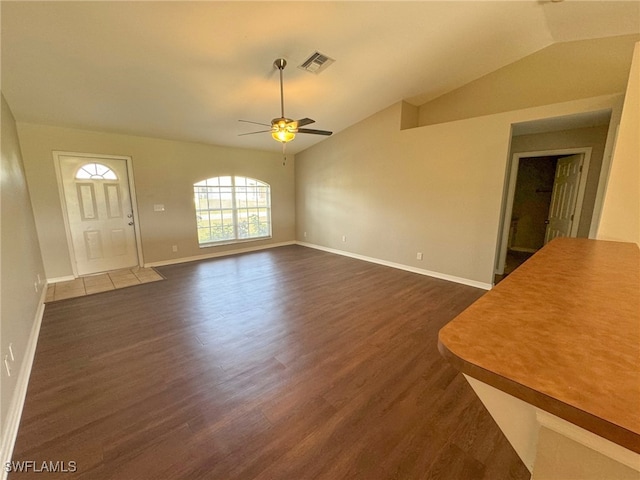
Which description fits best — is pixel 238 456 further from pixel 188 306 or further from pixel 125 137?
pixel 125 137

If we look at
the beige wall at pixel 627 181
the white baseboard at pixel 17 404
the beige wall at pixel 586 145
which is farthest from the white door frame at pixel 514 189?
the white baseboard at pixel 17 404

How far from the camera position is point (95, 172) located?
14.6 feet

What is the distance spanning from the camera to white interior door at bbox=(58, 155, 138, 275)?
4270mm

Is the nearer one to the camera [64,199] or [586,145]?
[586,145]

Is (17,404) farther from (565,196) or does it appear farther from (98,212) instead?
(565,196)

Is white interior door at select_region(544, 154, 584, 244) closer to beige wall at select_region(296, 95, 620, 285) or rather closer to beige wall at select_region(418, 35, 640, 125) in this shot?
beige wall at select_region(418, 35, 640, 125)

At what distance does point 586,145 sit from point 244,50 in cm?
481

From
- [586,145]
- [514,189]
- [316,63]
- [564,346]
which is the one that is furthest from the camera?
[514,189]

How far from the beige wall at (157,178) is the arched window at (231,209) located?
0.16 m

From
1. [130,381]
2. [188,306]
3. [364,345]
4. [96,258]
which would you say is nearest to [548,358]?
[364,345]

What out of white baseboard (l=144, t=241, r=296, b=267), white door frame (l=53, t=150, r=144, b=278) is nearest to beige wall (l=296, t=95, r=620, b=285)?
white baseboard (l=144, t=241, r=296, b=267)

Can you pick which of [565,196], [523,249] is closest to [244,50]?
[565,196]

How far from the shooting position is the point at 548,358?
470 millimetres

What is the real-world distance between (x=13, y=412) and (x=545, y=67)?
21.0ft
